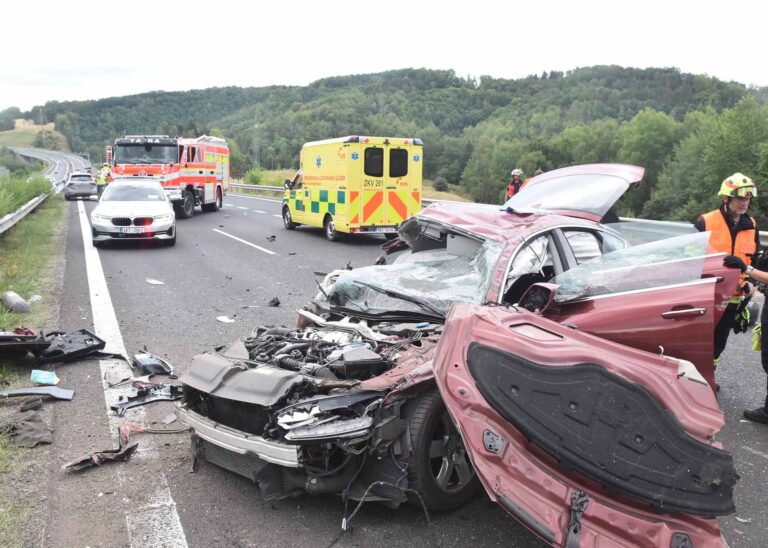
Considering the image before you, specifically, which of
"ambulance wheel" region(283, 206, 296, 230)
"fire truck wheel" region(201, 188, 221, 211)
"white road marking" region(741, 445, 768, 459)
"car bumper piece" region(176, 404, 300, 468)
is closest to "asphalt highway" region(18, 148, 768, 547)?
"white road marking" region(741, 445, 768, 459)

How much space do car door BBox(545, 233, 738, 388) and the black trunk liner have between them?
0.78 meters

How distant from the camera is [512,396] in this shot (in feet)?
8.51

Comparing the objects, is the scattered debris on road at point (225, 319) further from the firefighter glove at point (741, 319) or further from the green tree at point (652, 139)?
the green tree at point (652, 139)

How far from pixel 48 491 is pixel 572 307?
3.00 meters

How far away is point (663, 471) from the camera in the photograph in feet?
7.90

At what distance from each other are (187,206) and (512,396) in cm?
2041

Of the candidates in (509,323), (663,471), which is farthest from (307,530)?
(663,471)

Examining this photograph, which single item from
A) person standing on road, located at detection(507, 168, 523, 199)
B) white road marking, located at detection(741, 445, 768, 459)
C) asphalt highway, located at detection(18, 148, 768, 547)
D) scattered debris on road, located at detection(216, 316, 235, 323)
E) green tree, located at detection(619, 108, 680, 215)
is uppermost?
green tree, located at detection(619, 108, 680, 215)

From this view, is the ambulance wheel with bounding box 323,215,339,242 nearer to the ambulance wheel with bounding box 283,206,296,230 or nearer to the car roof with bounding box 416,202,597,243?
the ambulance wheel with bounding box 283,206,296,230

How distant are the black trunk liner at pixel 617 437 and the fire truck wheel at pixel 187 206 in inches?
788

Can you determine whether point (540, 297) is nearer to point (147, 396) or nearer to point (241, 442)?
point (241, 442)

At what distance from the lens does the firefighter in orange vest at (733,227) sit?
16.3 ft

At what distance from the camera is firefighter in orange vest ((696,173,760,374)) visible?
4.98 meters

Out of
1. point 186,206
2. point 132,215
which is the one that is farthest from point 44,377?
point 186,206
